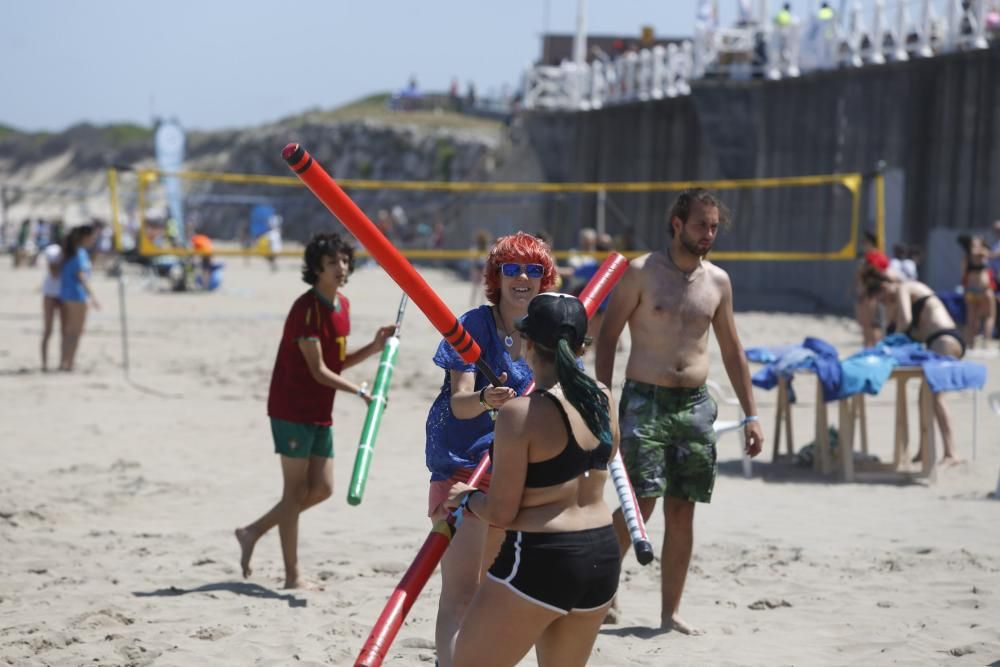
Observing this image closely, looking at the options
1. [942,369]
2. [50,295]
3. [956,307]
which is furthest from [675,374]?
[956,307]

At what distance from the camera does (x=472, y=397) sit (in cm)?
389

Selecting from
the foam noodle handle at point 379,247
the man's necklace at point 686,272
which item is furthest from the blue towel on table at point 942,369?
the foam noodle handle at point 379,247

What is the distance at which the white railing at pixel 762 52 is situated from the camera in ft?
64.3

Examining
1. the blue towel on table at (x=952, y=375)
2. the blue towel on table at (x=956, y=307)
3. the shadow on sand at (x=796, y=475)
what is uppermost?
the blue towel on table at (x=952, y=375)

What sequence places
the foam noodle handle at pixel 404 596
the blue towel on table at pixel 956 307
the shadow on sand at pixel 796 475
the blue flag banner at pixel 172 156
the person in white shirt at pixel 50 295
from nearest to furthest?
the foam noodle handle at pixel 404 596
the shadow on sand at pixel 796 475
the person in white shirt at pixel 50 295
the blue towel on table at pixel 956 307
the blue flag banner at pixel 172 156

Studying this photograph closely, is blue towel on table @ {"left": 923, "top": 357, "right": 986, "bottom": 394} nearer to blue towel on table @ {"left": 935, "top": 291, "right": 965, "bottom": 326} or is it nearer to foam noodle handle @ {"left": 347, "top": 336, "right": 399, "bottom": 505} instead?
foam noodle handle @ {"left": 347, "top": 336, "right": 399, "bottom": 505}

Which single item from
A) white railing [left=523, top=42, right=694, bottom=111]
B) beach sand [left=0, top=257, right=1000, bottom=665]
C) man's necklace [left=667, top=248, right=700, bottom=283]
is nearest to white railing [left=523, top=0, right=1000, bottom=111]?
white railing [left=523, top=42, right=694, bottom=111]

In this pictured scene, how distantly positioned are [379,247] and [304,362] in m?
1.95

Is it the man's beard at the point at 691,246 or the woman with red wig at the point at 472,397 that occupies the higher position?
the man's beard at the point at 691,246

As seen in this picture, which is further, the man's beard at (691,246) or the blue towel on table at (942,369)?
the blue towel on table at (942,369)

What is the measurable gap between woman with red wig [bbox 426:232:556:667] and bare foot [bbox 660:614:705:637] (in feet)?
4.14

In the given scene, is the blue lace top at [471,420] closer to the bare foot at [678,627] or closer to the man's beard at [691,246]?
the man's beard at [691,246]

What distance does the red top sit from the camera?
18.1ft

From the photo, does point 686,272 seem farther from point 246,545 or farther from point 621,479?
point 246,545
